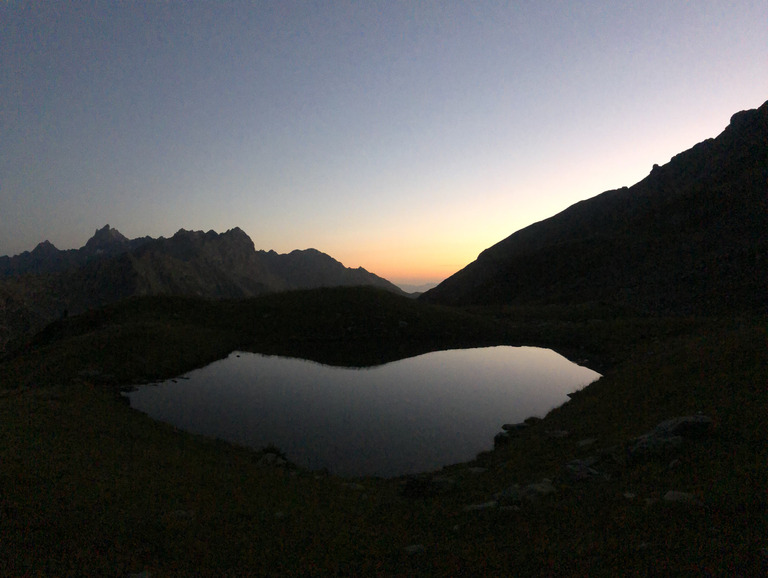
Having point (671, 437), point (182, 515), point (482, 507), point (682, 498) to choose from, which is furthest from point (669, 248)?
point (182, 515)

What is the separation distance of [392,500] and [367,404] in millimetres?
12869

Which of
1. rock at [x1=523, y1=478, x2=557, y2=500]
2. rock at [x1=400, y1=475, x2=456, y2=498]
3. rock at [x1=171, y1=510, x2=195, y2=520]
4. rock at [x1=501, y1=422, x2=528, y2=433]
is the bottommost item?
rock at [x1=501, y1=422, x2=528, y2=433]

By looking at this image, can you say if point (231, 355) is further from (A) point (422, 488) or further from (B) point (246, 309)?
(A) point (422, 488)

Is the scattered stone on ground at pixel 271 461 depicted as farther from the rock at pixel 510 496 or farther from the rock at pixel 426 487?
the rock at pixel 510 496

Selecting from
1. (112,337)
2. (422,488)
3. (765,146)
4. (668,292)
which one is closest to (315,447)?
(422,488)

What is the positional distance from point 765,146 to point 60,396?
141 m

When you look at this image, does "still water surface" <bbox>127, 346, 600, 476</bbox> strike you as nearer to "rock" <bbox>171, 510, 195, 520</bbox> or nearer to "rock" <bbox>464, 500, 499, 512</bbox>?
"rock" <bbox>464, 500, 499, 512</bbox>

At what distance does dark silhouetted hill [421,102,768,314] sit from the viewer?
59.0 m

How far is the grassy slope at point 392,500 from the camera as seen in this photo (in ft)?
27.0

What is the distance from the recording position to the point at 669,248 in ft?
253

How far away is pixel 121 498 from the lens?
12266 millimetres

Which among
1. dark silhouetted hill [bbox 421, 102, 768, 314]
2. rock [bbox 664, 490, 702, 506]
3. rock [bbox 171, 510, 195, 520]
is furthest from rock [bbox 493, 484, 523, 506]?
dark silhouetted hill [bbox 421, 102, 768, 314]

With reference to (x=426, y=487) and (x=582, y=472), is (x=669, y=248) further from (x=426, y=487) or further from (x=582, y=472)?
(x=426, y=487)

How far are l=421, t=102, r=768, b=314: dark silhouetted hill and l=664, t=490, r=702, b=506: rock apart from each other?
57.4m
